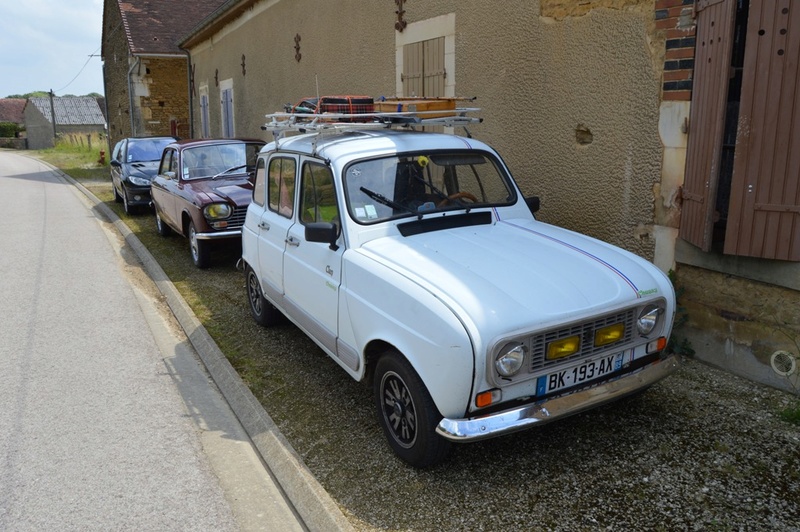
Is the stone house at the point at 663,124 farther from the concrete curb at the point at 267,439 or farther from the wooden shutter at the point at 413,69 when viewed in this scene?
the concrete curb at the point at 267,439

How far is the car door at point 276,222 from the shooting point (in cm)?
490

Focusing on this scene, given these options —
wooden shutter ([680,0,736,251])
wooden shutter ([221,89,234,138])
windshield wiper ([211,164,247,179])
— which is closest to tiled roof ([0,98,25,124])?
wooden shutter ([221,89,234,138])

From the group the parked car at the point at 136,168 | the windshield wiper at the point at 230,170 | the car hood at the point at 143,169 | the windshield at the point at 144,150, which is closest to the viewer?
the windshield wiper at the point at 230,170

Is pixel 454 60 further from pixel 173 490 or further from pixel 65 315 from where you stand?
pixel 173 490

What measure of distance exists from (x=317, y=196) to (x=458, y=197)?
3.23 ft

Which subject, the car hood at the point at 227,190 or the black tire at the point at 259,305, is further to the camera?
the car hood at the point at 227,190

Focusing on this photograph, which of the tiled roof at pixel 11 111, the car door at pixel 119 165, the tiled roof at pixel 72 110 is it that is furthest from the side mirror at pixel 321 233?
the tiled roof at pixel 11 111

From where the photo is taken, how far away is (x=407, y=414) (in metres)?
3.43

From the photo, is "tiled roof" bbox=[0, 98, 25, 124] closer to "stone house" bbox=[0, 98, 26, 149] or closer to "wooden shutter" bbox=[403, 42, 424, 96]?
"stone house" bbox=[0, 98, 26, 149]

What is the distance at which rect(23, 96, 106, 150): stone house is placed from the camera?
61062 millimetres

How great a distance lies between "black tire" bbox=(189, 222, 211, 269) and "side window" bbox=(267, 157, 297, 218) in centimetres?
305

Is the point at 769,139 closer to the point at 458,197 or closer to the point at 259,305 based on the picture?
the point at 458,197

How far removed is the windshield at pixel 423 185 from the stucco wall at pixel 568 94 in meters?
1.39

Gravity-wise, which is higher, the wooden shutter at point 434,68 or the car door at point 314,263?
the wooden shutter at point 434,68
